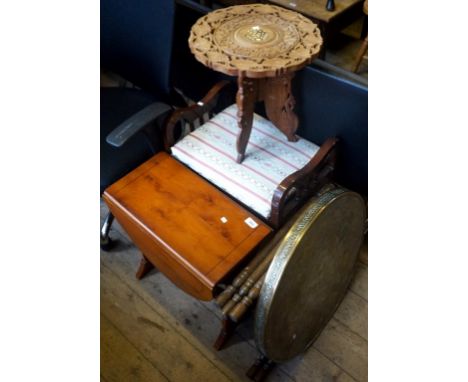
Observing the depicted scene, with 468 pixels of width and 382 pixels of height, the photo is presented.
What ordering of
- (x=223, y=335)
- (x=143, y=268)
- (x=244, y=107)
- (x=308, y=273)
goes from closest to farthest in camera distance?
(x=308, y=273) < (x=244, y=107) < (x=223, y=335) < (x=143, y=268)

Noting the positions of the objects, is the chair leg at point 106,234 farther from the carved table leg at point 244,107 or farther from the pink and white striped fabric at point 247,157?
the carved table leg at point 244,107

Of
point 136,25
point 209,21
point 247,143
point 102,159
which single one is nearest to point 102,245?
point 102,159

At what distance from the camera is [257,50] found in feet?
3.72

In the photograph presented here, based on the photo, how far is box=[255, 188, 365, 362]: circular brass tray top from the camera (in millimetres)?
969

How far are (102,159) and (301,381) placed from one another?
3.52 ft

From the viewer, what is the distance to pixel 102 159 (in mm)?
1479

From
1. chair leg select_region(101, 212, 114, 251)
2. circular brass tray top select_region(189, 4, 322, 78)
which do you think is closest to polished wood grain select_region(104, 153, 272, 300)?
chair leg select_region(101, 212, 114, 251)

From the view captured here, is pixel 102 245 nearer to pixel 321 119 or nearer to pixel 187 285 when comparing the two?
pixel 187 285

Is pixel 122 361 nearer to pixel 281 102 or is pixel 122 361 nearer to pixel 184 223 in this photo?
pixel 184 223

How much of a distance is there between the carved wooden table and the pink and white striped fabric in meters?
0.08

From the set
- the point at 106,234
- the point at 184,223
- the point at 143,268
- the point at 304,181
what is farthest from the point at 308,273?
the point at 106,234

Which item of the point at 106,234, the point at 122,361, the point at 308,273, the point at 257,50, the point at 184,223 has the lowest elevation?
the point at 122,361

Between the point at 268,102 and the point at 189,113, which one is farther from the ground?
the point at 268,102

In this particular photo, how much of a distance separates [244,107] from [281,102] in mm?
135
